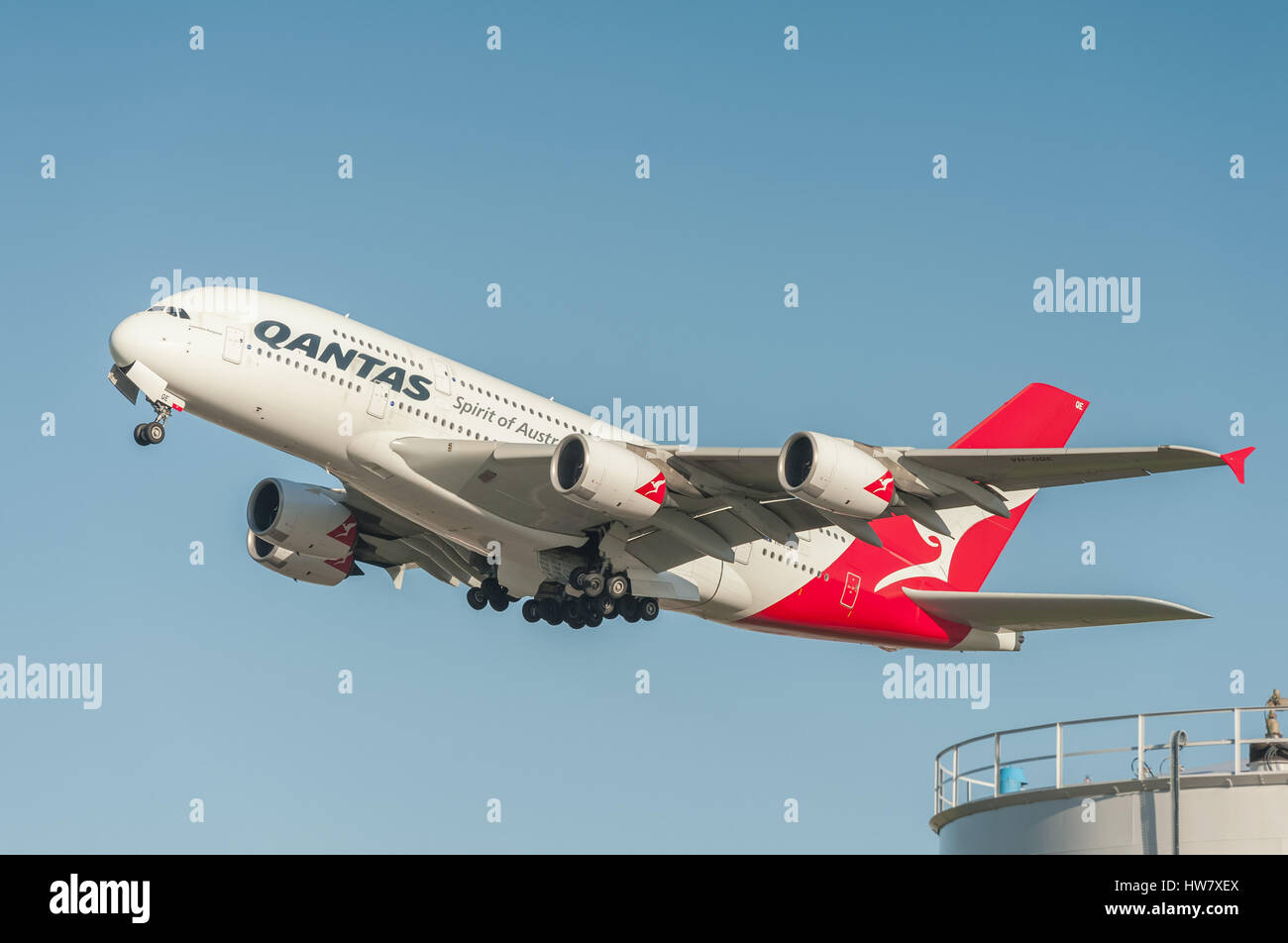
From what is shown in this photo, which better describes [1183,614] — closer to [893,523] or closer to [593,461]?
[893,523]

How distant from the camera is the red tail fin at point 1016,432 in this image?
41.4 meters

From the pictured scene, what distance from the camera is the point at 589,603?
1438 inches

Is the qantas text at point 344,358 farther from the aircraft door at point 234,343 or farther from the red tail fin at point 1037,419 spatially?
the red tail fin at point 1037,419

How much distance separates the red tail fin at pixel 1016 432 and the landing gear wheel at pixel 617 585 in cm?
1032

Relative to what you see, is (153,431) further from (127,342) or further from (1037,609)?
(1037,609)

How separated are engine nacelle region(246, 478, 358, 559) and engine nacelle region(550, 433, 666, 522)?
8397 millimetres

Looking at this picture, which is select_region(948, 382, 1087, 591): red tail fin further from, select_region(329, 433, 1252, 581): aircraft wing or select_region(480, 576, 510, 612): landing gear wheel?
select_region(480, 576, 510, 612): landing gear wheel

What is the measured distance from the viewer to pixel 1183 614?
33.2 meters

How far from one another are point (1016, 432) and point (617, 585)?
42.7 ft

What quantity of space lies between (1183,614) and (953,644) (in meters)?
8.03

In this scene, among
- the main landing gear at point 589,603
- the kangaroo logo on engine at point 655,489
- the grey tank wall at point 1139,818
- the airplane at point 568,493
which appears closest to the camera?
the grey tank wall at point 1139,818

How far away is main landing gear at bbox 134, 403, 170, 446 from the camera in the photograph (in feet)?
102

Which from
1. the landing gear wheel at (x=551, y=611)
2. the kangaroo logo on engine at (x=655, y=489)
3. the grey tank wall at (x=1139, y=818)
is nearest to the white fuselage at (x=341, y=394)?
the landing gear wheel at (x=551, y=611)
